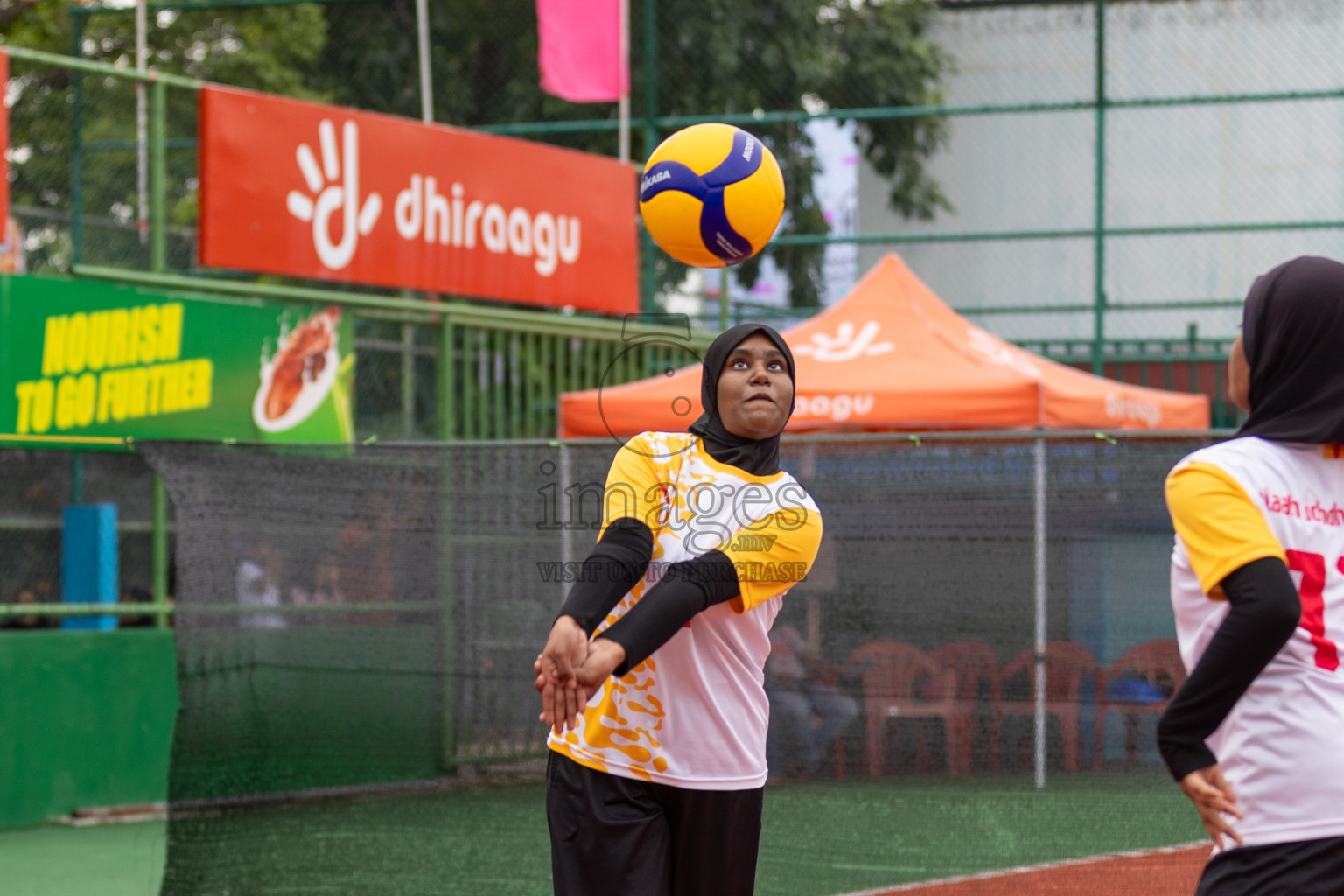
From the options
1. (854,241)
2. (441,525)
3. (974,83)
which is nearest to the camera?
(441,525)

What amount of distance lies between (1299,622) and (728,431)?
1427mm

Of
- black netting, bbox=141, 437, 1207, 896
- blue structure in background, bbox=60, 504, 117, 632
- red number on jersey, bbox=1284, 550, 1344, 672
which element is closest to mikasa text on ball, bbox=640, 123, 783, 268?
black netting, bbox=141, 437, 1207, 896

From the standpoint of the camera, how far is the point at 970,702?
5.52 metres

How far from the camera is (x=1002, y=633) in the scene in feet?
18.2

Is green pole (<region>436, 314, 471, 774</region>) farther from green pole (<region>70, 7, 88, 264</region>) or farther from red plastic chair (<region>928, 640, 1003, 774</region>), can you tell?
green pole (<region>70, 7, 88, 264</region>)

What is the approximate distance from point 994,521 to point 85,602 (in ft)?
16.4

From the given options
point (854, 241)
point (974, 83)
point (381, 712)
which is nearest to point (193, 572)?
point (381, 712)

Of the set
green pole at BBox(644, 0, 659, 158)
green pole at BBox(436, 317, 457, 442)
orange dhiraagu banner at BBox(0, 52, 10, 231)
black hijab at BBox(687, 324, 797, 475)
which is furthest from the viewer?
green pole at BBox(644, 0, 659, 158)

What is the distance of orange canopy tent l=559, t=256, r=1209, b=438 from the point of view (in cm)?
916

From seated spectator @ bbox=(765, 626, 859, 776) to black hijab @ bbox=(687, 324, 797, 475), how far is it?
80.6 inches

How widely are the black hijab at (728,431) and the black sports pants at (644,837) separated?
766mm

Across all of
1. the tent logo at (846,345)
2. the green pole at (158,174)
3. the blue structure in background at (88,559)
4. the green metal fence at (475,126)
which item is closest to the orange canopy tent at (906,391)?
the tent logo at (846,345)

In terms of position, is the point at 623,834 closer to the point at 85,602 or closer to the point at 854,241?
the point at 85,602

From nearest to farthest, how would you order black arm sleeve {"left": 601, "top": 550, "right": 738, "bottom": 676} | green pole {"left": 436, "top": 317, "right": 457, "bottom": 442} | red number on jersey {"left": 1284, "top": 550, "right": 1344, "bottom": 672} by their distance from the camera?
red number on jersey {"left": 1284, "top": 550, "right": 1344, "bottom": 672}
black arm sleeve {"left": 601, "top": 550, "right": 738, "bottom": 676}
green pole {"left": 436, "top": 317, "right": 457, "bottom": 442}
